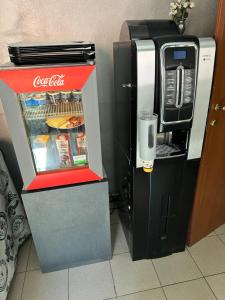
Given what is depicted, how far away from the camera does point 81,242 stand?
1.45 meters

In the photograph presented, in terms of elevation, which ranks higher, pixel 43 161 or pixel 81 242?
pixel 43 161

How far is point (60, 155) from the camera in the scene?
130cm

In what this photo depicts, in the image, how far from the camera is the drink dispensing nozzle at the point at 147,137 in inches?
39.9

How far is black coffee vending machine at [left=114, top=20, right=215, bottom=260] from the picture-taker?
38.8 inches

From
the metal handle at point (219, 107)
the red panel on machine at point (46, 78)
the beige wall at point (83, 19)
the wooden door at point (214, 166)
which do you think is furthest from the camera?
the beige wall at point (83, 19)

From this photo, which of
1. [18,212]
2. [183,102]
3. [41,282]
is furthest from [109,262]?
[183,102]

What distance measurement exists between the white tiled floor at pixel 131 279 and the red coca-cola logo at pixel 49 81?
1.27 meters

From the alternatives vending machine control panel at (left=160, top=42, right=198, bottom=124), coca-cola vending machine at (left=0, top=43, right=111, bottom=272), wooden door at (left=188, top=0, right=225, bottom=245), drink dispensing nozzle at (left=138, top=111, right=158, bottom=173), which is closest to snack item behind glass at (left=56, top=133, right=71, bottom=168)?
coca-cola vending machine at (left=0, top=43, right=111, bottom=272)

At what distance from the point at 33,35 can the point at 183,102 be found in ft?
3.47

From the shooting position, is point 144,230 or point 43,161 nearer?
point 43,161

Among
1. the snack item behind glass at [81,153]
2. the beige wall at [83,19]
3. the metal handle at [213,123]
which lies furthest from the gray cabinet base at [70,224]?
the beige wall at [83,19]

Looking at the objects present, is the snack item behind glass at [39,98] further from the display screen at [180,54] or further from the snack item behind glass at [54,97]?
the display screen at [180,54]

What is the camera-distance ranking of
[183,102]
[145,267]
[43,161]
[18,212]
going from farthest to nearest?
[18,212]
[145,267]
[43,161]
[183,102]

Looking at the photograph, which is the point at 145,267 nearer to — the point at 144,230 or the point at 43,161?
the point at 144,230
